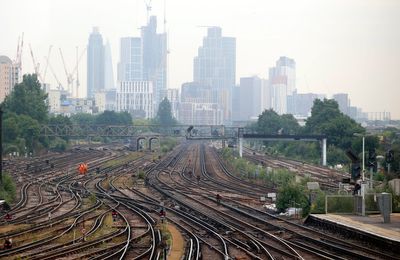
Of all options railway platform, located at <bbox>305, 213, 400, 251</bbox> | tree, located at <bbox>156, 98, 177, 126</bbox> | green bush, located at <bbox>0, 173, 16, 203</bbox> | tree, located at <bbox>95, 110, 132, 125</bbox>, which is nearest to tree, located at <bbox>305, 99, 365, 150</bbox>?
green bush, located at <bbox>0, 173, 16, 203</bbox>

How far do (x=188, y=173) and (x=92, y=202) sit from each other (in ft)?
78.9

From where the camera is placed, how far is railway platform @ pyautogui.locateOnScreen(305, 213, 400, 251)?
798 inches

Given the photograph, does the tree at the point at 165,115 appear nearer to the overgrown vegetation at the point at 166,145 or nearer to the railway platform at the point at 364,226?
the overgrown vegetation at the point at 166,145

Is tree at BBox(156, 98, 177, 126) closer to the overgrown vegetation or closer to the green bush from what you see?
the overgrown vegetation

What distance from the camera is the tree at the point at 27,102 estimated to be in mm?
92125

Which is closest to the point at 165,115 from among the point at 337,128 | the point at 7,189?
the point at 337,128

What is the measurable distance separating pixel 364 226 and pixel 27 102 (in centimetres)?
7550

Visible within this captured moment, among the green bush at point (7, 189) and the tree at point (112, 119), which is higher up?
the tree at point (112, 119)

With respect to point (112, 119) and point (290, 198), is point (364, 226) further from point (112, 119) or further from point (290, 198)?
point (112, 119)

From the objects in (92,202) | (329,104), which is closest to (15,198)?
(92,202)

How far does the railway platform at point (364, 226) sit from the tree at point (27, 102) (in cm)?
7136

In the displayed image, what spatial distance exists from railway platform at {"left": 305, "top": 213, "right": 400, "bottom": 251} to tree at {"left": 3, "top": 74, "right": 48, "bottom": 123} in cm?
7136

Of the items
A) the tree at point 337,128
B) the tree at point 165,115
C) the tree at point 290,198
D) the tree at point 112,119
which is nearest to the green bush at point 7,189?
the tree at point 290,198

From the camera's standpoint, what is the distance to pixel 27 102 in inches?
3642
